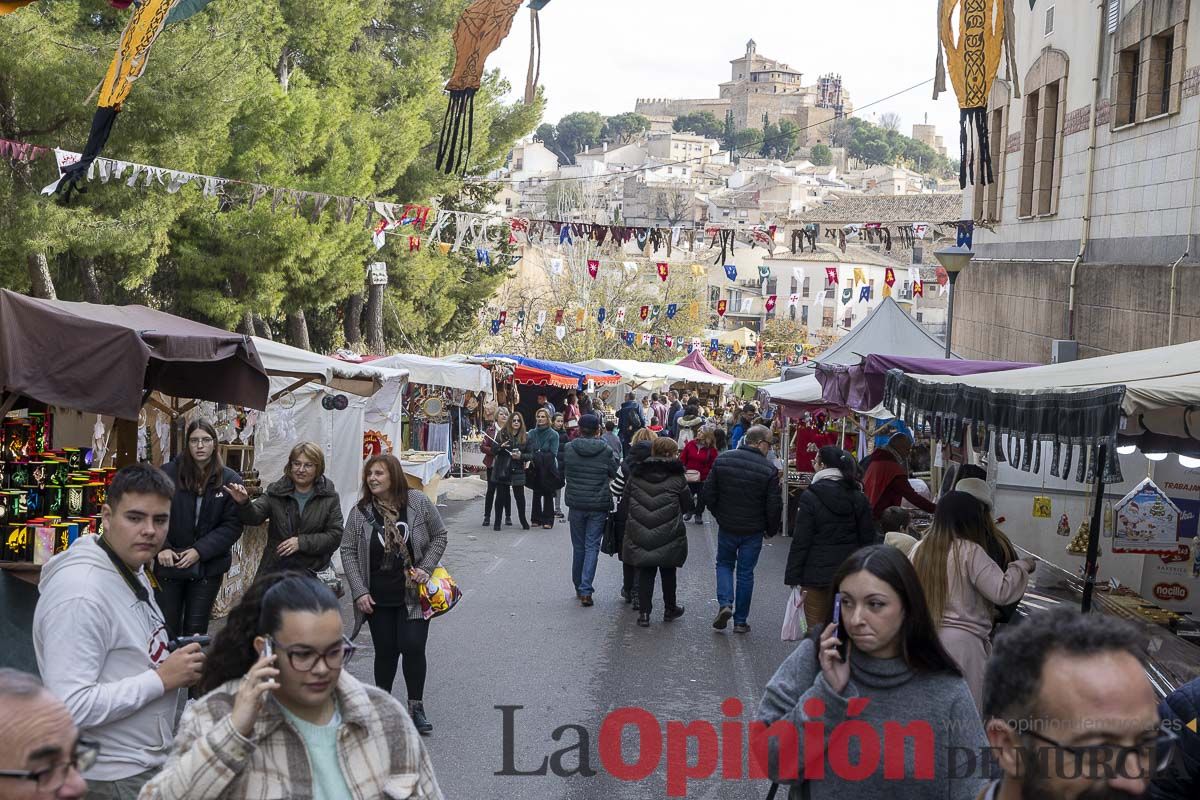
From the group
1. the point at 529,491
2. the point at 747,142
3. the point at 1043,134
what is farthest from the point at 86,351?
the point at 747,142

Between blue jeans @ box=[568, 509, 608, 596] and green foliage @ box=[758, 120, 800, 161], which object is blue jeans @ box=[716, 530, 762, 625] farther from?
green foliage @ box=[758, 120, 800, 161]

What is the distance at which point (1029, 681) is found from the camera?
8.00 feet

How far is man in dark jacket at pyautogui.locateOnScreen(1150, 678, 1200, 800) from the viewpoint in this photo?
10.4 ft

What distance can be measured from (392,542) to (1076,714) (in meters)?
5.40

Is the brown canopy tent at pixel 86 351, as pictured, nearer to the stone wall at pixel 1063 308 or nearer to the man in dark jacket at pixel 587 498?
the man in dark jacket at pixel 587 498

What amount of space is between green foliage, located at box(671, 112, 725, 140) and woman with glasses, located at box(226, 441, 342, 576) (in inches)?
7189

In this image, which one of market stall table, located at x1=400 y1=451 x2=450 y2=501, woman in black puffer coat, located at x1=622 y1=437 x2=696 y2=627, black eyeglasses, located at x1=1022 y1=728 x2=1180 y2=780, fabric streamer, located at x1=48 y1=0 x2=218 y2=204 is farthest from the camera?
market stall table, located at x1=400 y1=451 x2=450 y2=501

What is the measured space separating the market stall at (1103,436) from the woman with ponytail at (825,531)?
29.8 inches

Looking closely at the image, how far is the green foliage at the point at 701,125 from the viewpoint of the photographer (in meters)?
187

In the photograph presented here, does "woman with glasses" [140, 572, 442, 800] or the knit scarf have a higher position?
"woman with glasses" [140, 572, 442, 800]

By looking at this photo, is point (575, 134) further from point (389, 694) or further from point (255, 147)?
point (389, 694)

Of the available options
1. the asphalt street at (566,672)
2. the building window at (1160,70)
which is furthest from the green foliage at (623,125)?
the asphalt street at (566,672)

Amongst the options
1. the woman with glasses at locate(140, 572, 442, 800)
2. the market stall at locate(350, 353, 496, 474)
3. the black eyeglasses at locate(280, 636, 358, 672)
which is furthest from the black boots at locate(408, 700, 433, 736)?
the market stall at locate(350, 353, 496, 474)

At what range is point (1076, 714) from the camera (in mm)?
2359
